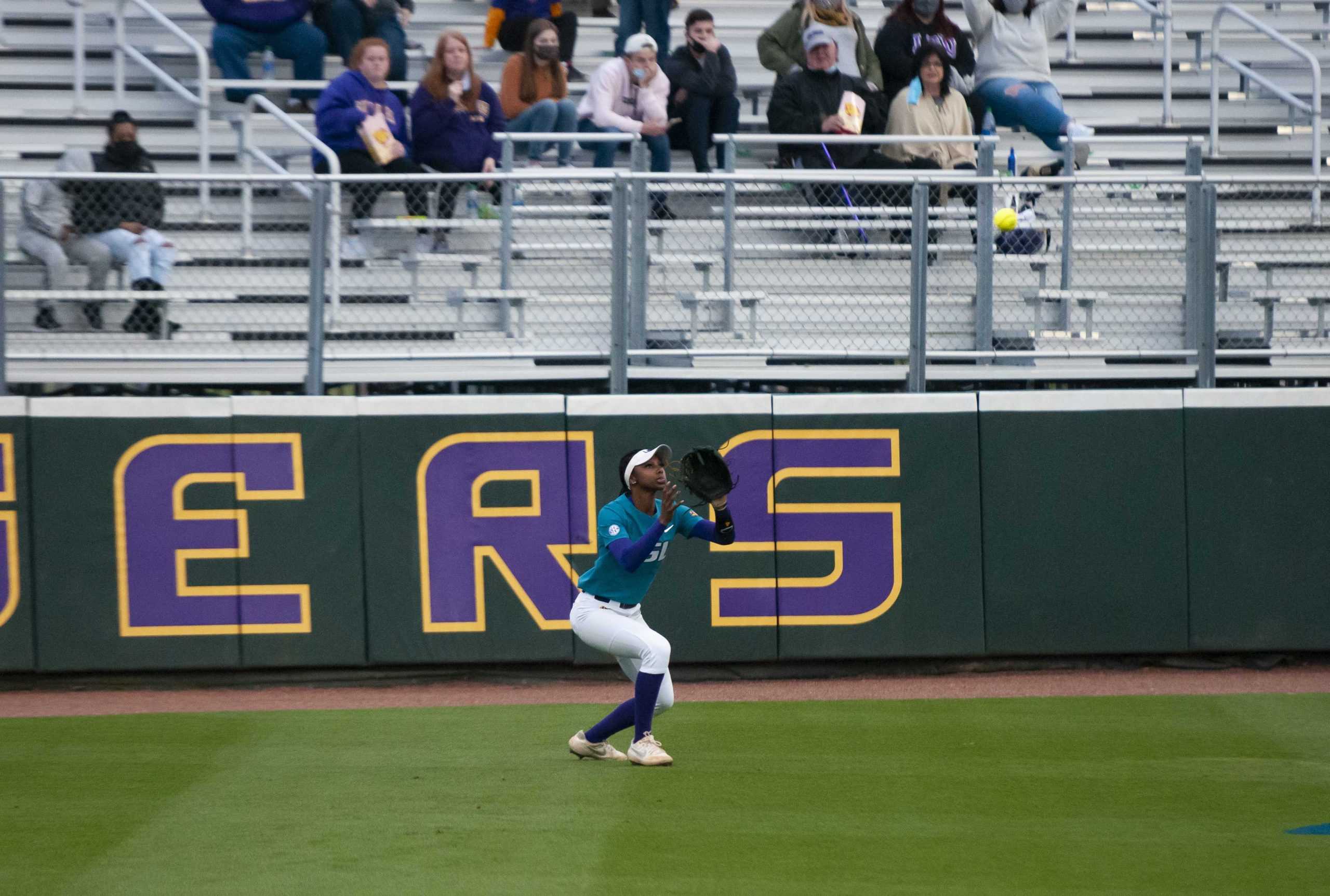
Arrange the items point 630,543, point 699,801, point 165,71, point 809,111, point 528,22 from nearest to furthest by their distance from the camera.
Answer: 1. point 699,801
2. point 630,543
3. point 809,111
4. point 528,22
5. point 165,71

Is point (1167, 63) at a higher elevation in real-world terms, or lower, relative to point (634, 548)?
higher

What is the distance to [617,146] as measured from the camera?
13062 millimetres

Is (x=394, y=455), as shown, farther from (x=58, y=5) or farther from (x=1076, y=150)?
(x=58, y=5)

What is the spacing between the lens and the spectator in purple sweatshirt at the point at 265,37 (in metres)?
13.4

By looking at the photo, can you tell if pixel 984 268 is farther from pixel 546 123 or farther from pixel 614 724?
pixel 614 724

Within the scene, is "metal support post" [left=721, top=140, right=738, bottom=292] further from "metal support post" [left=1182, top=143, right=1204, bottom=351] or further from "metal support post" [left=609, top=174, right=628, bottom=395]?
"metal support post" [left=1182, top=143, right=1204, bottom=351]

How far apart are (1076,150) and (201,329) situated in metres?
7.13

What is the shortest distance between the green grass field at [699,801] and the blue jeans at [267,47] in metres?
6.87

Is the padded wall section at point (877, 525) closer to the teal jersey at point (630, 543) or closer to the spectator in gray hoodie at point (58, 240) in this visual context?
the teal jersey at point (630, 543)

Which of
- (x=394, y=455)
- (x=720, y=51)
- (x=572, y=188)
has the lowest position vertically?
(x=394, y=455)

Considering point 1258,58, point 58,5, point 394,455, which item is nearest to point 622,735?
point 394,455

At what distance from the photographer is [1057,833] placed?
6.21 m

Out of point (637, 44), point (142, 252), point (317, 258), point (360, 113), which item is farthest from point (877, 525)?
point (142, 252)

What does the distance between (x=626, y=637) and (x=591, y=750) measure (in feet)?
2.30
